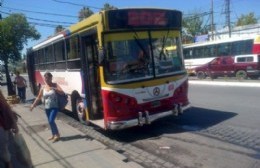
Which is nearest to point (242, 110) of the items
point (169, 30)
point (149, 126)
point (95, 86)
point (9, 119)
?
point (149, 126)

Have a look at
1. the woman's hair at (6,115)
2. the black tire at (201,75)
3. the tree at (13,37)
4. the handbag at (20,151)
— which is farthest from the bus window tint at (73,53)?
the black tire at (201,75)

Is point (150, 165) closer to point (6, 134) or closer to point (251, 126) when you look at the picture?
point (6, 134)

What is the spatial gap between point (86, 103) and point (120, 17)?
8.86 ft

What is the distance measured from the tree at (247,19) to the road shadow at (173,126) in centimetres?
6756

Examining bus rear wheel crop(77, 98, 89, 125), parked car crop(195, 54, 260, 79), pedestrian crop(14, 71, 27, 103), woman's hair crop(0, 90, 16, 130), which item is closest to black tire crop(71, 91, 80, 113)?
bus rear wheel crop(77, 98, 89, 125)

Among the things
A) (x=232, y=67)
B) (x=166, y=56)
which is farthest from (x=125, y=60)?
(x=232, y=67)

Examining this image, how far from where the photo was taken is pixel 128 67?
8.63 m

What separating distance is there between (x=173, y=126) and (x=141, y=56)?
2.38 m

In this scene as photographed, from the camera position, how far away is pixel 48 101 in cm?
876

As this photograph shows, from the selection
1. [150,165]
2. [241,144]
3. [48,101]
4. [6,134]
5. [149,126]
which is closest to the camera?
[6,134]

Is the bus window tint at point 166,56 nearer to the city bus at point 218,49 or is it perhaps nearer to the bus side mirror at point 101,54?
the bus side mirror at point 101,54

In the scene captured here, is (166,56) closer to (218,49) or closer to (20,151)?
(20,151)

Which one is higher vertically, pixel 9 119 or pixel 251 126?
pixel 9 119

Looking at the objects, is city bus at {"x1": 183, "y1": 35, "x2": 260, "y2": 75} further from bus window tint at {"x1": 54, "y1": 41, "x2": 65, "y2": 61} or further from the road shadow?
bus window tint at {"x1": 54, "y1": 41, "x2": 65, "y2": 61}
